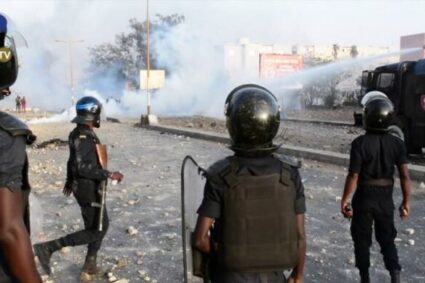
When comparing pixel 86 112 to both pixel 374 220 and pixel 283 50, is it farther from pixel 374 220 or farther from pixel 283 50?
pixel 283 50

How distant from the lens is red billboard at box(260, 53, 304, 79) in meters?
41.1

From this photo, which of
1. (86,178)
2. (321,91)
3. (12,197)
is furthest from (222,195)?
(321,91)

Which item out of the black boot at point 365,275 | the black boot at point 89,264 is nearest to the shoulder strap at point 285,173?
the black boot at point 365,275

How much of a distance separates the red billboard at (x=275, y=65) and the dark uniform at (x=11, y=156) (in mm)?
39813

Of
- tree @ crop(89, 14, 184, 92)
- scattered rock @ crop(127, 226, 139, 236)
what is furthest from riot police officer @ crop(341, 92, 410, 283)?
tree @ crop(89, 14, 184, 92)

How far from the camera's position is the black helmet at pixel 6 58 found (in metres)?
1.64

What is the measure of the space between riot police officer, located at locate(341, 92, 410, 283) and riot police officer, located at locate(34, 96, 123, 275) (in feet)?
6.67

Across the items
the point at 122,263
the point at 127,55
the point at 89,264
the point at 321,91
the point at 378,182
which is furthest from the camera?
the point at 127,55

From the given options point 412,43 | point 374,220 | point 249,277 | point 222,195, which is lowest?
point 374,220

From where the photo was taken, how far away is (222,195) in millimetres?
2188

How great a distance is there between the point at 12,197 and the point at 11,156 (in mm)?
129

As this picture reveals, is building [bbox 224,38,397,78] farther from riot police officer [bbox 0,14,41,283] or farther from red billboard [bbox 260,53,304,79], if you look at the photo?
riot police officer [bbox 0,14,41,283]

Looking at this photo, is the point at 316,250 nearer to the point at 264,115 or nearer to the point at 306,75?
the point at 264,115

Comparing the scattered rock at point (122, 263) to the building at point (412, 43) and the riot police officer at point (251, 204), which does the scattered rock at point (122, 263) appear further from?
the building at point (412, 43)
